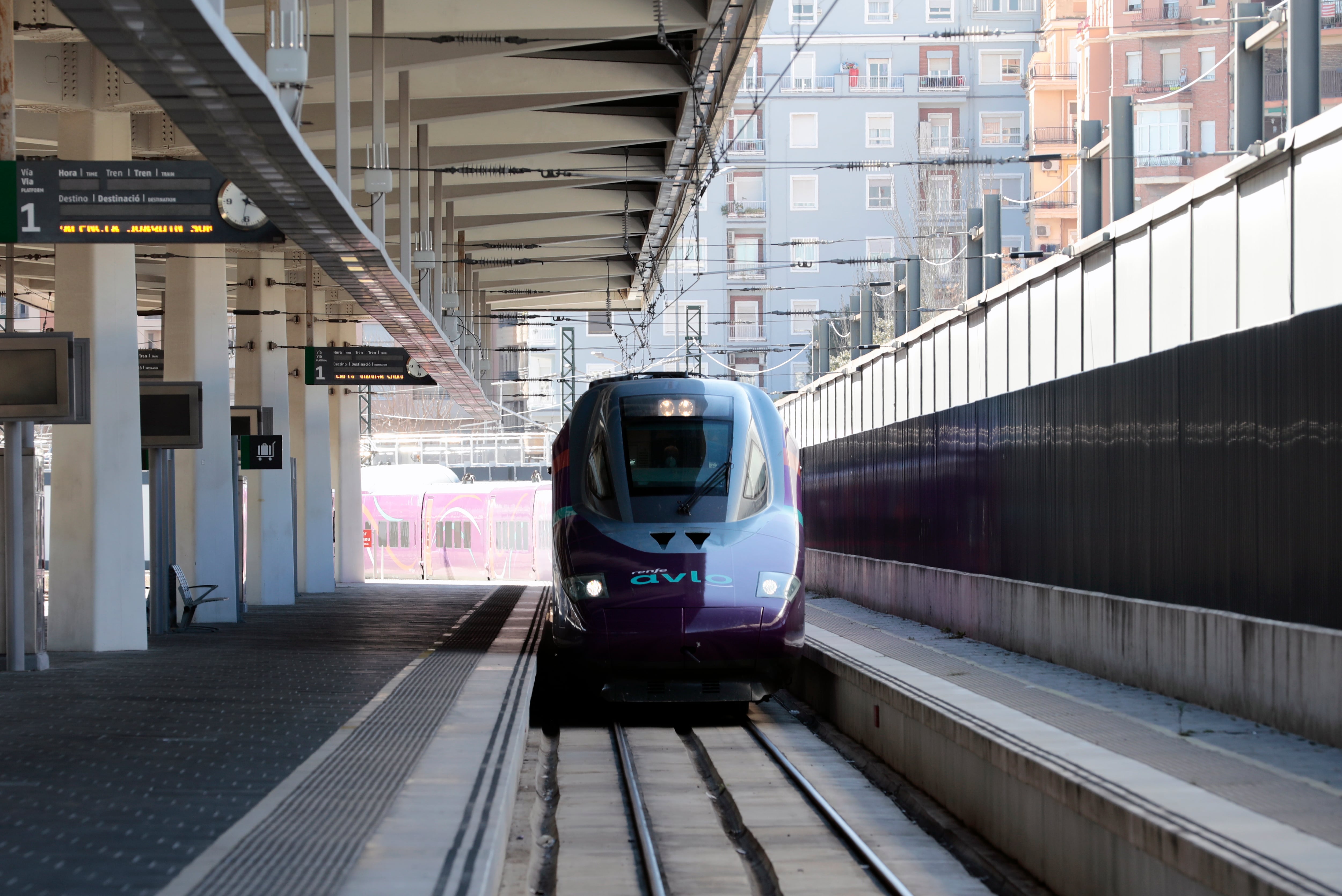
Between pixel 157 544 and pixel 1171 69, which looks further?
pixel 1171 69

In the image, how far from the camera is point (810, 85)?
69625 millimetres

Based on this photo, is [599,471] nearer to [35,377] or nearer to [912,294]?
[35,377]

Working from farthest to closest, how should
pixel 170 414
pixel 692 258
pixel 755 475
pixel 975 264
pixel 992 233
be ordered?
pixel 692 258, pixel 975 264, pixel 992 233, pixel 170 414, pixel 755 475

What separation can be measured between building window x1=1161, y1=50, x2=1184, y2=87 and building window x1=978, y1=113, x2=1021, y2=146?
978 inches

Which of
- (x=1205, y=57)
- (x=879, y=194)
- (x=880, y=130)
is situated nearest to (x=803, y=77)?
(x=880, y=130)

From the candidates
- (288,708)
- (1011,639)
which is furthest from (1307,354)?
(288,708)

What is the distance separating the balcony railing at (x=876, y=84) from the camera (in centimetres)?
6925

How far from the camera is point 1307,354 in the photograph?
9.35 m

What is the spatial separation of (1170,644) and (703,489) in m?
4.49

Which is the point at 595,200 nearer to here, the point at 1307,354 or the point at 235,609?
the point at 235,609

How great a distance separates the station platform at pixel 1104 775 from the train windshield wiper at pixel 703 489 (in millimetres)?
2156

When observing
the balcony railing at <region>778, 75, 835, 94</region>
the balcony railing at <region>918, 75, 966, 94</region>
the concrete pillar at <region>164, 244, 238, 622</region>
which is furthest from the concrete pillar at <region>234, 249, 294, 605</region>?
the balcony railing at <region>918, 75, 966, 94</region>

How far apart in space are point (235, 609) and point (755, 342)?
164 feet

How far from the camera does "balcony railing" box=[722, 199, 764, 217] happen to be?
69.4 metres
